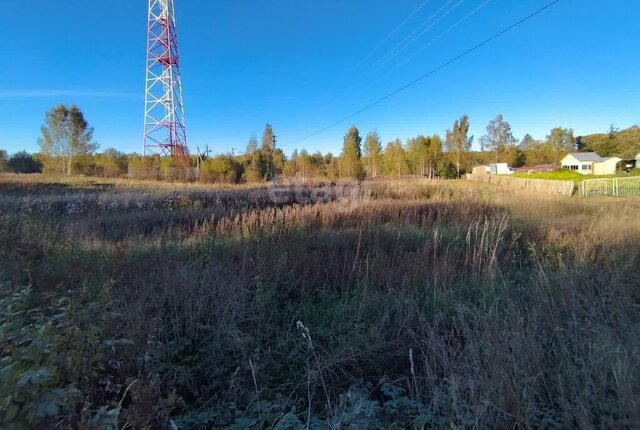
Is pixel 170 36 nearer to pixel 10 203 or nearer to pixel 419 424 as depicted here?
pixel 10 203

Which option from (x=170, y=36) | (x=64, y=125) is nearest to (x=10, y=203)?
(x=170, y=36)

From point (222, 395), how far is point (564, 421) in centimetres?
196

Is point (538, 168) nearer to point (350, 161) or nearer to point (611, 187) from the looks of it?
point (350, 161)

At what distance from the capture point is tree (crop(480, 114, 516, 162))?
6238 centimetres

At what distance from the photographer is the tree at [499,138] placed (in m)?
62.4

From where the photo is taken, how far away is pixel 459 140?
58.4 metres

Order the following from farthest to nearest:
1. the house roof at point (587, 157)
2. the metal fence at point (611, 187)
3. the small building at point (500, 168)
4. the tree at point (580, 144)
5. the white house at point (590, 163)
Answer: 1. the tree at point (580, 144)
2. the small building at point (500, 168)
3. the house roof at point (587, 157)
4. the white house at point (590, 163)
5. the metal fence at point (611, 187)

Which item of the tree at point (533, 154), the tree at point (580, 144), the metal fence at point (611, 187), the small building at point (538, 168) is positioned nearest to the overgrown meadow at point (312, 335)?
the metal fence at point (611, 187)

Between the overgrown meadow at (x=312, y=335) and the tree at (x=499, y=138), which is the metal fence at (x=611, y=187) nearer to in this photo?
the overgrown meadow at (x=312, y=335)

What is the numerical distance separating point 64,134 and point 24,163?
11417mm

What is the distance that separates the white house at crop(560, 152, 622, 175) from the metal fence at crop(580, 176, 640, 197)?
39853 mm

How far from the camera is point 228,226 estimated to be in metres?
6.08

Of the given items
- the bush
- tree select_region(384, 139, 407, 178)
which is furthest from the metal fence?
the bush

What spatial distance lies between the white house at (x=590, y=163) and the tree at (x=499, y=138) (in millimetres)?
12069
